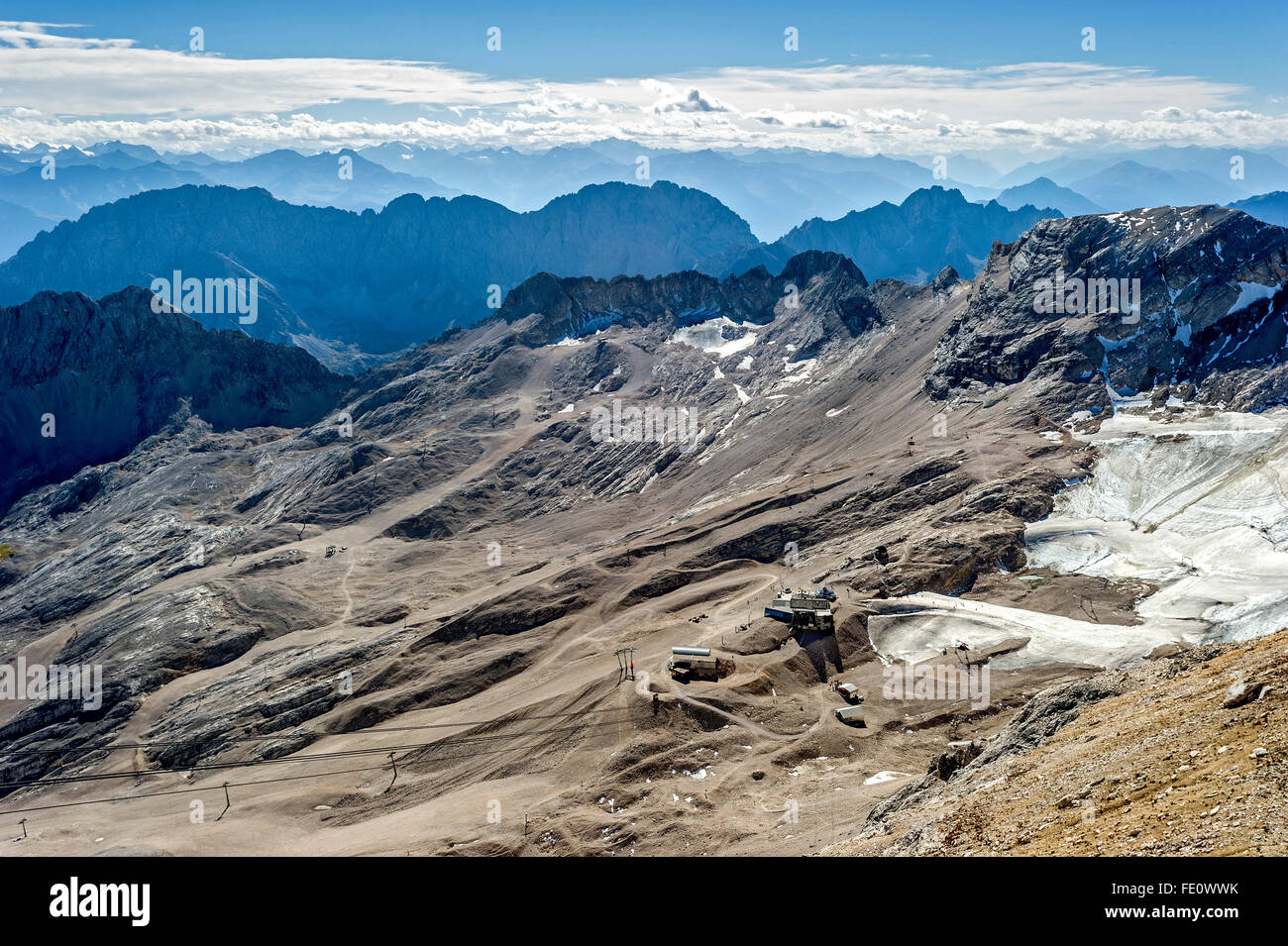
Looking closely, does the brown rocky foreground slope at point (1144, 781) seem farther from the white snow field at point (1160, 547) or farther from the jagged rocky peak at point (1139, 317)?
the jagged rocky peak at point (1139, 317)

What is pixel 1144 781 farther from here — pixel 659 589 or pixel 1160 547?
pixel 659 589

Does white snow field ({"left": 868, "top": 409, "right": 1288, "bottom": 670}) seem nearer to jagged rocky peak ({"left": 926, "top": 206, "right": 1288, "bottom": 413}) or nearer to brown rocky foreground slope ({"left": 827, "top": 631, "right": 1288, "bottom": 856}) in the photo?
jagged rocky peak ({"left": 926, "top": 206, "right": 1288, "bottom": 413})

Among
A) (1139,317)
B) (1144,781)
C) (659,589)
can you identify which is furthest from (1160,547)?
(1144,781)

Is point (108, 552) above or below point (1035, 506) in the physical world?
below

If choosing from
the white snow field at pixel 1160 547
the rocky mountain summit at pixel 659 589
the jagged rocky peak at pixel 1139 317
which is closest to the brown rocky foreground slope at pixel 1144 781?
the rocky mountain summit at pixel 659 589

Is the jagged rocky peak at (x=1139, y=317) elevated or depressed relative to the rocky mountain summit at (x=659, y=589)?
elevated

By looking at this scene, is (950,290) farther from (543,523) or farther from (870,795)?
(870,795)
